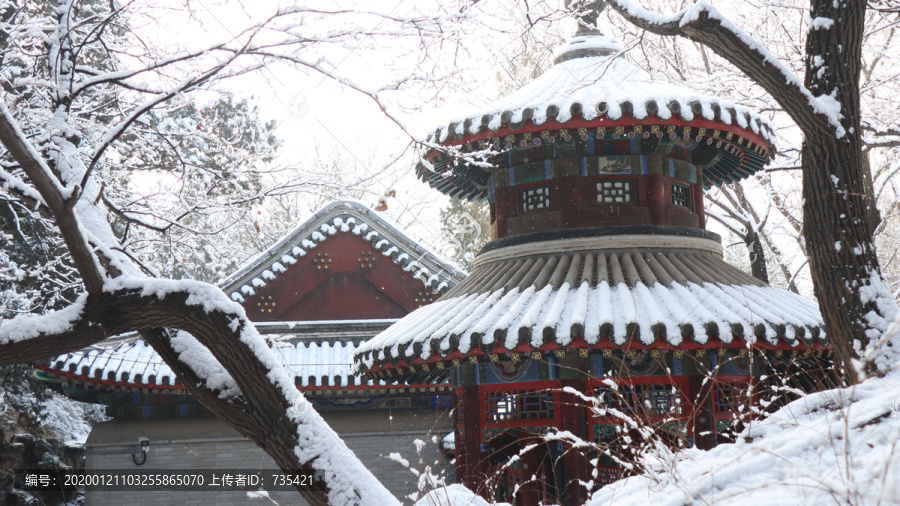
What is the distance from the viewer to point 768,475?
2643mm

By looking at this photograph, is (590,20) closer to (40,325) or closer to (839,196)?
(839,196)

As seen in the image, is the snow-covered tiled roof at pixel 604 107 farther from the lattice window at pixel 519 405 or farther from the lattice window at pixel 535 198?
the lattice window at pixel 519 405

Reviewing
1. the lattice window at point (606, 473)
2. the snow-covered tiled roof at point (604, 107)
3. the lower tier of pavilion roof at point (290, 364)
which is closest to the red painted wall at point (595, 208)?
the snow-covered tiled roof at point (604, 107)

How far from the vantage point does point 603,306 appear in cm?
547

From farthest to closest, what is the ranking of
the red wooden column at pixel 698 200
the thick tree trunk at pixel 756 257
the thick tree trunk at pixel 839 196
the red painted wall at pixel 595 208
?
the thick tree trunk at pixel 756 257 < the red wooden column at pixel 698 200 < the red painted wall at pixel 595 208 < the thick tree trunk at pixel 839 196

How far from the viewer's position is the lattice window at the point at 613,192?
259 inches

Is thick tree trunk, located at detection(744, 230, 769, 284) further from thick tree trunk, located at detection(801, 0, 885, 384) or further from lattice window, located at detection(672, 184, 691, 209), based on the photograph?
thick tree trunk, located at detection(801, 0, 885, 384)

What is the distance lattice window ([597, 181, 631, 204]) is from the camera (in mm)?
6586

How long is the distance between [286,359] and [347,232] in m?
3.02

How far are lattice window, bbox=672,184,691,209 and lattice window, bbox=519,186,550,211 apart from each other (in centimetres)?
108

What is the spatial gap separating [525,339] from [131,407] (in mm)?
7784

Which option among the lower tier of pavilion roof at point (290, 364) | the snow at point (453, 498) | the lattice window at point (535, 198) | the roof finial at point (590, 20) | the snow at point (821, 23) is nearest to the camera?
the snow at point (453, 498)

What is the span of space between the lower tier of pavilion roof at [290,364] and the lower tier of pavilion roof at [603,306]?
2.89 m

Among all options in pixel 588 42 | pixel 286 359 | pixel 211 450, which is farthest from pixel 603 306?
pixel 211 450
